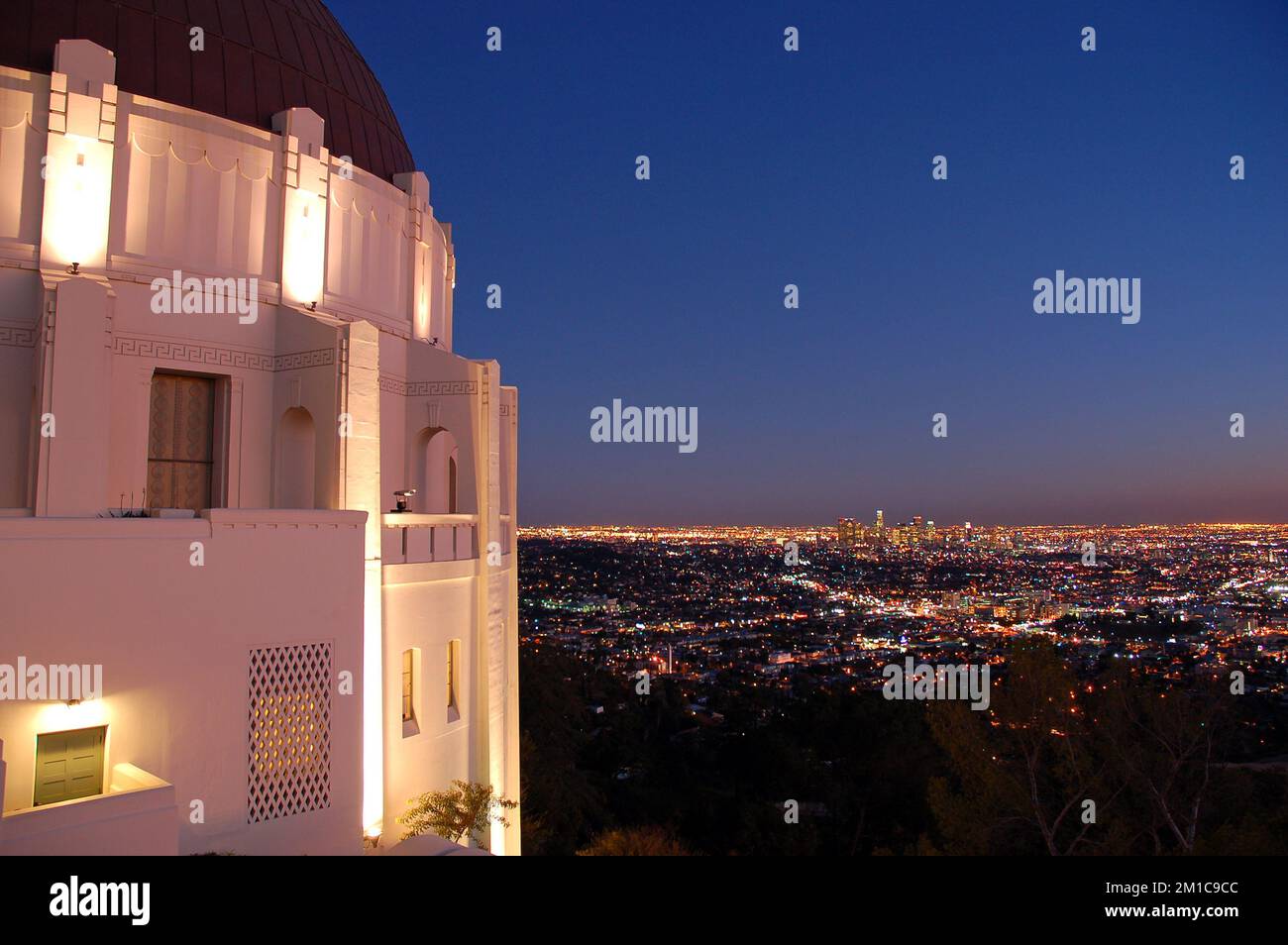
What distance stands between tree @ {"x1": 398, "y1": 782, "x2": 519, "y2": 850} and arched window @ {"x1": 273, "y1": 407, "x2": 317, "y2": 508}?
17.4ft

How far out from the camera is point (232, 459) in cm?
1378

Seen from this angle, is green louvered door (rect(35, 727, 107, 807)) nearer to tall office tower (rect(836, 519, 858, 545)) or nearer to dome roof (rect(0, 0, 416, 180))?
dome roof (rect(0, 0, 416, 180))

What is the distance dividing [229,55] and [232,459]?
7.04m

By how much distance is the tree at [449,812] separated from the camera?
12500mm

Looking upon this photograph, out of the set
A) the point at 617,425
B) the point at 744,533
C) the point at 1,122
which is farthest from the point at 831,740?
the point at 744,533

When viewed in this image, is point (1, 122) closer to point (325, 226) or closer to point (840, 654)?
point (325, 226)

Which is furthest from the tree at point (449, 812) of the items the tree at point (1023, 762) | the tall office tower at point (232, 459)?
the tree at point (1023, 762)

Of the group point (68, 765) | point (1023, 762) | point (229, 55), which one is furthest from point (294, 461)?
point (1023, 762)

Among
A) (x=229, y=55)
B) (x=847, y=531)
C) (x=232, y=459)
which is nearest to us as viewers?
(x=232, y=459)

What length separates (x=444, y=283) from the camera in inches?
760

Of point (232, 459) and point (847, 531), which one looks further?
point (847, 531)

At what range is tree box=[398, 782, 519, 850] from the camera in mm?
12500

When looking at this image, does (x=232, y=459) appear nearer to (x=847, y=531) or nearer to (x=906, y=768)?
(x=906, y=768)
